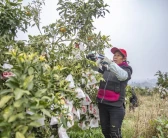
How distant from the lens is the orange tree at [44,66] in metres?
1.23

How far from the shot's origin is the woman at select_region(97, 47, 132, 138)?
3.00m

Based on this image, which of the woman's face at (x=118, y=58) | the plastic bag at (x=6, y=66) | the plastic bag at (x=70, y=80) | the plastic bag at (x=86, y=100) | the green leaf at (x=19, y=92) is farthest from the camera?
the woman's face at (x=118, y=58)

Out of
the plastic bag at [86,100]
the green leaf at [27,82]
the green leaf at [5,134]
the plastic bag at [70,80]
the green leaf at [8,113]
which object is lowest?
the green leaf at [5,134]

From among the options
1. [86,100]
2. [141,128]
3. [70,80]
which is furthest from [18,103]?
[141,128]

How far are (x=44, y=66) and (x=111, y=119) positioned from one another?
1.53 metres

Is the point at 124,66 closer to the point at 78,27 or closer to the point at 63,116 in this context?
the point at 78,27

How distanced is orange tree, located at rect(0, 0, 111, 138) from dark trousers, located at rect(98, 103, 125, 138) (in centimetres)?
26

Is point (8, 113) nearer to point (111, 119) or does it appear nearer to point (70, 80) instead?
point (70, 80)

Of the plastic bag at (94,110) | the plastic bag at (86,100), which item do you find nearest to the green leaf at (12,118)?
the plastic bag at (86,100)

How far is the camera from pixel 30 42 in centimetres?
271

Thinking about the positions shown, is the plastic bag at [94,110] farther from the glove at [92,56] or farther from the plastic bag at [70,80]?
the plastic bag at [70,80]

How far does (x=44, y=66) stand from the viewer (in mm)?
1772

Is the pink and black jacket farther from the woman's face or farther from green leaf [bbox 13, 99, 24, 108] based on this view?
green leaf [bbox 13, 99, 24, 108]

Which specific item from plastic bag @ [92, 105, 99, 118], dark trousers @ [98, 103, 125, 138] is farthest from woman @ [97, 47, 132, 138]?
plastic bag @ [92, 105, 99, 118]
